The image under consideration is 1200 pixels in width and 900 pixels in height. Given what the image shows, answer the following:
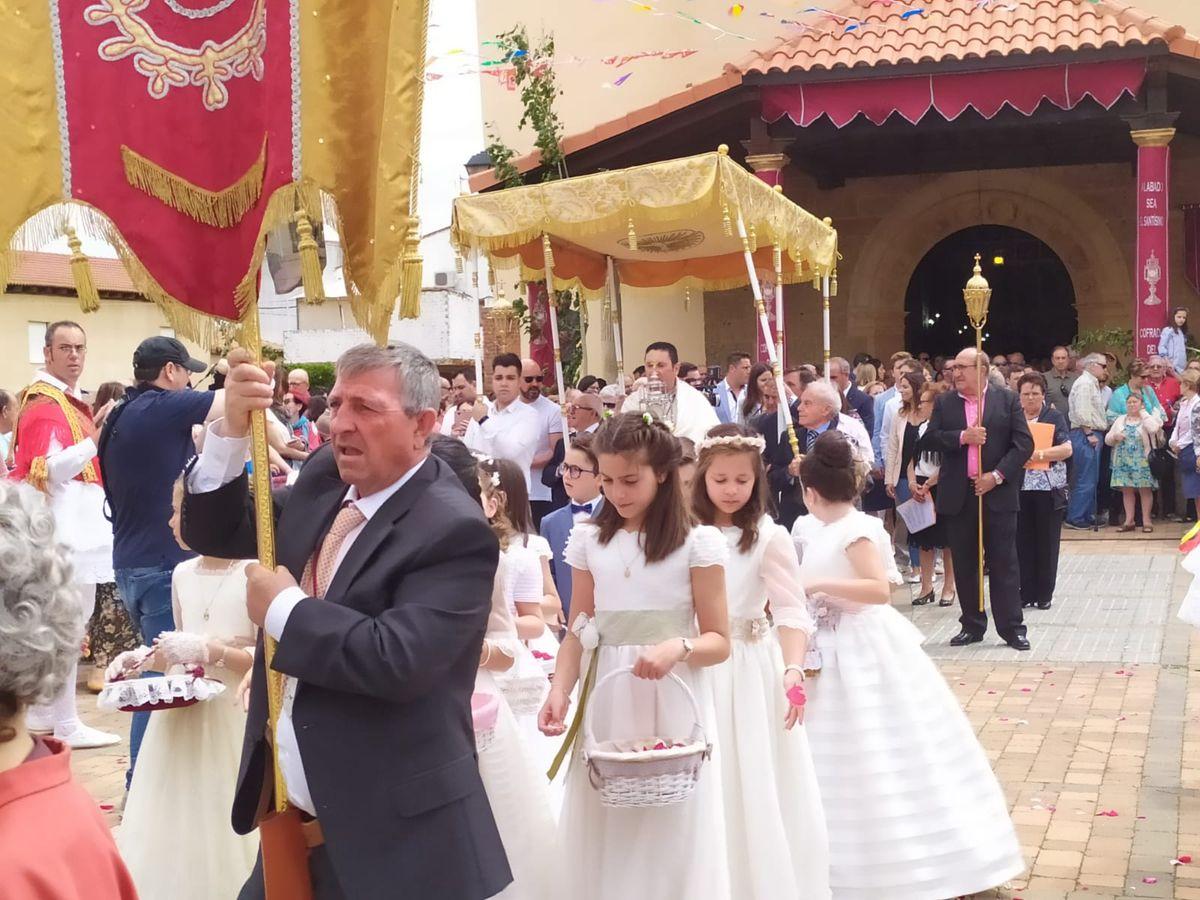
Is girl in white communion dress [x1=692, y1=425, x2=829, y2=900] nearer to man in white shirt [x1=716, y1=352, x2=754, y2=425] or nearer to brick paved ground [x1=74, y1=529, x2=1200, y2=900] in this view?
brick paved ground [x1=74, y1=529, x2=1200, y2=900]

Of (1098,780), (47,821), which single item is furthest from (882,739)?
(47,821)

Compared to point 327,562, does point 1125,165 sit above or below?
above

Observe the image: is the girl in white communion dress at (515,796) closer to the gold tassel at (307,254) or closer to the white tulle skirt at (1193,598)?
the gold tassel at (307,254)

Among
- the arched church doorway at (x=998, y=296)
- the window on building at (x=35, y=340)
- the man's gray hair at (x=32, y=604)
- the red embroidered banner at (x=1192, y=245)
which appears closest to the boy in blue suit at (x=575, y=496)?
the man's gray hair at (x=32, y=604)

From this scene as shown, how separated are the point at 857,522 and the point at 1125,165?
644 inches

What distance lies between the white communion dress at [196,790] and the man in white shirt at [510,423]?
547 cm

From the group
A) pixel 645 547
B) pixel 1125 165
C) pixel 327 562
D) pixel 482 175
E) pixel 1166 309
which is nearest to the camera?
pixel 327 562

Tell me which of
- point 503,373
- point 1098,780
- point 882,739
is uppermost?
point 503,373

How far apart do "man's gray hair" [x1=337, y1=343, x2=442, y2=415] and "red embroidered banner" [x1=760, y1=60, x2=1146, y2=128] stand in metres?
13.6

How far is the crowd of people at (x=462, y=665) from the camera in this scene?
294 centimetres

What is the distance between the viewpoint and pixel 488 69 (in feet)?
72.5

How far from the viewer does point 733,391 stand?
12.5m

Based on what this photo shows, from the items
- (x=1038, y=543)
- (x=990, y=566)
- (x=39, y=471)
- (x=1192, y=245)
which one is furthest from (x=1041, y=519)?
(x=1192, y=245)

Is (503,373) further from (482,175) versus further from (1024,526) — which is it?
(482,175)
